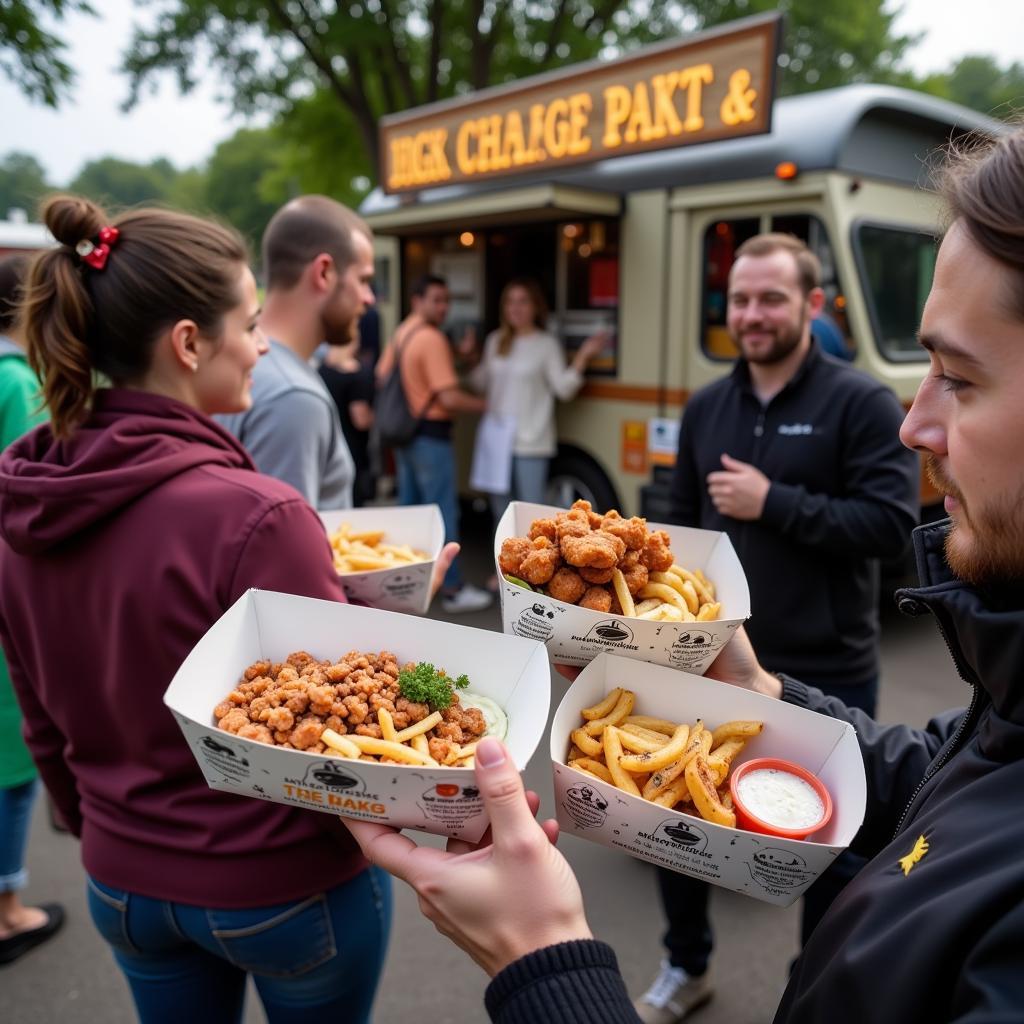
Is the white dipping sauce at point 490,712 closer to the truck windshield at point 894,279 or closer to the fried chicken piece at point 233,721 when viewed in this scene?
the fried chicken piece at point 233,721

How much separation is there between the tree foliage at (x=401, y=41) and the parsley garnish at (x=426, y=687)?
48.9 feet

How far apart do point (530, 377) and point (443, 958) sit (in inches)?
179

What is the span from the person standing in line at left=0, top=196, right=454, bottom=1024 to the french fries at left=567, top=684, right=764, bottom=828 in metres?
0.54

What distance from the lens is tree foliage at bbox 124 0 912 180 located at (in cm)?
1453

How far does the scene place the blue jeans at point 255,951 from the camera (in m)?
1.67

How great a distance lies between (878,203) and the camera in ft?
18.0

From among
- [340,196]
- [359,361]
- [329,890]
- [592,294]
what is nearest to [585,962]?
[329,890]

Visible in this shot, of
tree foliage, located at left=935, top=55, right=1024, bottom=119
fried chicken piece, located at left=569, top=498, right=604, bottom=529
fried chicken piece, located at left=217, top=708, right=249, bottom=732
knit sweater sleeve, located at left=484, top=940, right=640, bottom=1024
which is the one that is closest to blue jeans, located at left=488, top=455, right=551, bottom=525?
fried chicken piece, located at left=569, top=498, right=604, bottom=529

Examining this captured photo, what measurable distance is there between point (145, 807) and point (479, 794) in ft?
2.50

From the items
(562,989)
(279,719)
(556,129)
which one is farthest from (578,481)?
(562,989)

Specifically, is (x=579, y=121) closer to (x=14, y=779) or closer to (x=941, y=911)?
(x=14, y=779)

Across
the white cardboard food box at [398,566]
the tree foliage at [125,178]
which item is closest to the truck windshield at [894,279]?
the white cardboard food box at [398,566]

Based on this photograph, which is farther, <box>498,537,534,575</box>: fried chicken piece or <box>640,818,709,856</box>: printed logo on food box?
<box>498,537,534,575</box>: fried chicken piece

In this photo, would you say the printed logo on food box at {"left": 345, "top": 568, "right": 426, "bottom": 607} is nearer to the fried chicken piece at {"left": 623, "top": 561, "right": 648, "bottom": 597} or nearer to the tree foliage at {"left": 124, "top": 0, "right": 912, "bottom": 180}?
the fried chicken piece at {"left": 623, "top": 561, "right": 648, "bottom": 597}
